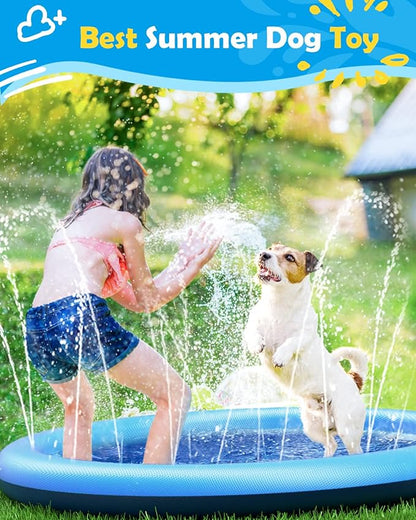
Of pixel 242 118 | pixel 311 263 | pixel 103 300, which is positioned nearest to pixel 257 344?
pixel 311 263

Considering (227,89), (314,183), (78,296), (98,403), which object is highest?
(227,89)

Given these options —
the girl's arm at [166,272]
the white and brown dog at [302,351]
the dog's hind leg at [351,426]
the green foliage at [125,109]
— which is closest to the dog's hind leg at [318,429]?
the white and brown dog at [302,351]

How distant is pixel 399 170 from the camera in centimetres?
934

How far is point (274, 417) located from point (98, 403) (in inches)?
104

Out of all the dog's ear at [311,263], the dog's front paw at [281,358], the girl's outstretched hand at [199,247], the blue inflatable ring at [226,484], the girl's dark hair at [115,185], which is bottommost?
the blue inflatable ring at [226,484]

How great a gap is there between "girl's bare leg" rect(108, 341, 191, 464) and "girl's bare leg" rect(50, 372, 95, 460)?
23cm

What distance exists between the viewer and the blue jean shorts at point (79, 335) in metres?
3.73

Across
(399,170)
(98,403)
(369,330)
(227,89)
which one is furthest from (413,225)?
(98,403)

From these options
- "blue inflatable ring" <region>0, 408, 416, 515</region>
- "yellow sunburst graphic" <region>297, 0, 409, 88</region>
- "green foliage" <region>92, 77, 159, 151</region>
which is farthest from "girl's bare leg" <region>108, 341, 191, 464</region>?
"green foliage" <region>92, 77, 159, 151</region>

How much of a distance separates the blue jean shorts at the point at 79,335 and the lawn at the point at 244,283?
3.39 meters

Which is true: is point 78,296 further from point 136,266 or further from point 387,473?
point 387,473

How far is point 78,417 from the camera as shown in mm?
4039

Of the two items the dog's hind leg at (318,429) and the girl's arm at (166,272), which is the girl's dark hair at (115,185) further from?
the dog's hind leg at (318,429)

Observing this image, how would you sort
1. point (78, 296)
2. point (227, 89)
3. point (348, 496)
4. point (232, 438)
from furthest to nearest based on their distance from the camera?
point (227, 89), point (232, 438), point (78, 296), point (348, 496)
